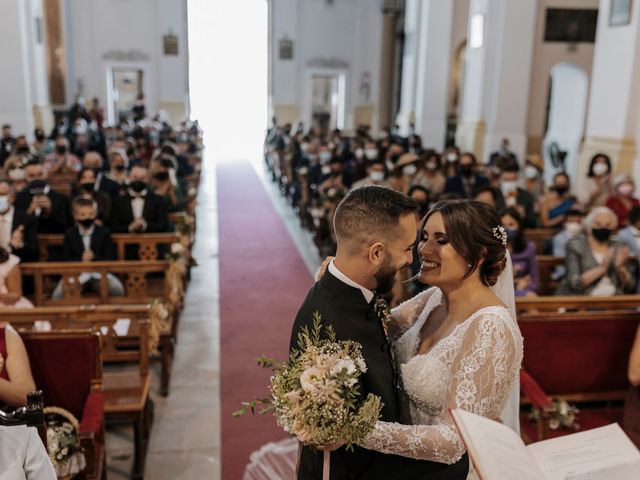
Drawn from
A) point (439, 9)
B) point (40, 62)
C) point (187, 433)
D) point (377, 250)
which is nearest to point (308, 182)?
point (187, 433)

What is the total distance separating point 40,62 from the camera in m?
20.9

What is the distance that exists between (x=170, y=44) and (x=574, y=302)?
25.5 meters

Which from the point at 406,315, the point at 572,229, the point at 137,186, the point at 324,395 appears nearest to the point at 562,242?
the point at 572,229

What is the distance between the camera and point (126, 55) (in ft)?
90.0

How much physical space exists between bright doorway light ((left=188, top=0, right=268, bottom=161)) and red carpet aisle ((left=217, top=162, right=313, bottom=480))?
1514 centimetres

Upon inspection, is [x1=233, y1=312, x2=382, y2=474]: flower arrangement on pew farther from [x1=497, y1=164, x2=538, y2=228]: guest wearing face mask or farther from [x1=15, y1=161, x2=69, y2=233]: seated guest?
[x1=15, y1=161, x2=69, y2=233]: seated guest

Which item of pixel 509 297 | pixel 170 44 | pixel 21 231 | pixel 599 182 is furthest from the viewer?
pixel 170 44

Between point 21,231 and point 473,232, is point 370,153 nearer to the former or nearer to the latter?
point 21,231

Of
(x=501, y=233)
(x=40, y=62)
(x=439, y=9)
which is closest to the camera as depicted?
(x=501, y=233)

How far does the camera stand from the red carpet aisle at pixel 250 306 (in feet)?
16.9

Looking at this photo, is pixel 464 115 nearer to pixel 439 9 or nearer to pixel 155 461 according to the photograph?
pixel 439 9

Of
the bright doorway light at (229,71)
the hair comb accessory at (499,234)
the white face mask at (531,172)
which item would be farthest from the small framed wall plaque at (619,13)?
the bright doorway light at (229,71)

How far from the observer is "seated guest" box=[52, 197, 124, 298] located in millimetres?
6504

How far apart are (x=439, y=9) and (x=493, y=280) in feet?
55.5
